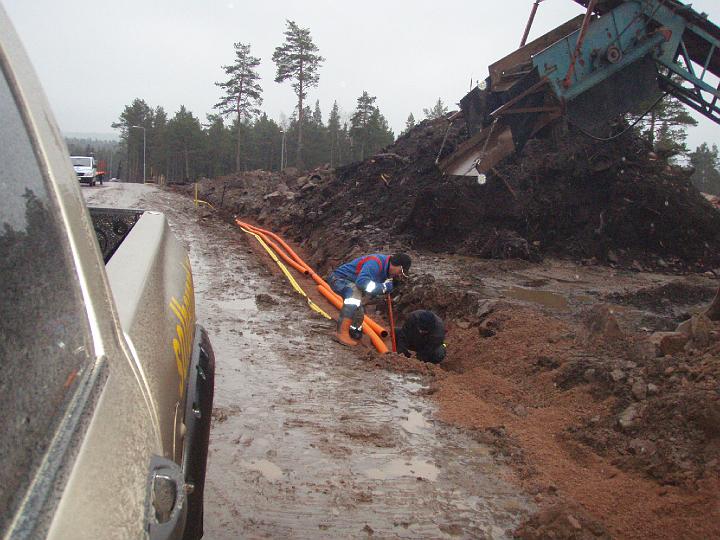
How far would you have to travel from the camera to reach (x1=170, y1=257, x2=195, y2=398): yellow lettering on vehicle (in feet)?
6.48

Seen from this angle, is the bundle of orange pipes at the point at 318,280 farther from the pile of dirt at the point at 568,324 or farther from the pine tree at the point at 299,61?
the pine tree at the point at 299,61

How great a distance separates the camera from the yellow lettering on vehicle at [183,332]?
77.8 inches

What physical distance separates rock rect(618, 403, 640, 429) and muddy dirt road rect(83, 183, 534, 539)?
1.11 meters

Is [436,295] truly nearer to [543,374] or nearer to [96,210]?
[543,374]

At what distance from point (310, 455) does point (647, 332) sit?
4.85 metres

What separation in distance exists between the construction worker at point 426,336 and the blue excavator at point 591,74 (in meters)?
4.59

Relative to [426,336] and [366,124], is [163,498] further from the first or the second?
[366,124]

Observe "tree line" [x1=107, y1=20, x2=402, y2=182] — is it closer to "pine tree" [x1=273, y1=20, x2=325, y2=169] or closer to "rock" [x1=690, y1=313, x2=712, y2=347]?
"pine tree" [x1=273, y1=20, x2=325, y2=169]

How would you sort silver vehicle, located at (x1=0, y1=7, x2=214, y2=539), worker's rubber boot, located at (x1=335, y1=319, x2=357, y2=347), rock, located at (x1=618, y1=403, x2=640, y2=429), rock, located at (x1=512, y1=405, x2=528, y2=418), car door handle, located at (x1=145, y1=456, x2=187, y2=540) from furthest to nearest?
worker's rubber boot, located at (x1=335, y1=319, x2=357, y2=347)
rock, located at (x1=512, y1=405, x2=528, y2=418)
rock, located at (x1=618, y1=403, x2=640, y2=429)
car door handle, located at (x1=145, y1=456, x2=187, y2=540)
silver vehicle, located at (x1=0, y1=7, x2=214, y2=539)

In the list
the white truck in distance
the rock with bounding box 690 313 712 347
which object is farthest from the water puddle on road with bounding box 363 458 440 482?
the white truck in distance

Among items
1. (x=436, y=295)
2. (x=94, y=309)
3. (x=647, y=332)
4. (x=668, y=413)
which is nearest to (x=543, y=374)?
(x=668, y=413)

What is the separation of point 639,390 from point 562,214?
342 inches

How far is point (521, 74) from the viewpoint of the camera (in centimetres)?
1030

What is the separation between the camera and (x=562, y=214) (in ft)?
41.2
